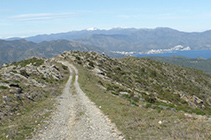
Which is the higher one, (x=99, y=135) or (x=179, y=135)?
(x=179, y=135)

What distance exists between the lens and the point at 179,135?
37.7 ft

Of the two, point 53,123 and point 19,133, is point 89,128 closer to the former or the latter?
point 53,123

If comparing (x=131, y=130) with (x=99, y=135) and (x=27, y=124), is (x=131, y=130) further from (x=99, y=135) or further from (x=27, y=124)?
(x=27, y=124)

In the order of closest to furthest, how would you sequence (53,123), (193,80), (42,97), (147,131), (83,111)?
(147,131)
(53,123)
(83,111)
(42,97)
(193,80)

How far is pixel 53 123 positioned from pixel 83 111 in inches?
195

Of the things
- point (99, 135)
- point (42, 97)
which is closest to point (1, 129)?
point (99, 135)

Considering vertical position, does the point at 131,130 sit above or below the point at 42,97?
above

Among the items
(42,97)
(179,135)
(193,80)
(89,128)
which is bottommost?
(193,80)

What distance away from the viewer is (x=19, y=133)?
44.8ft

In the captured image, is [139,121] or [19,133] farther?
[139,121]

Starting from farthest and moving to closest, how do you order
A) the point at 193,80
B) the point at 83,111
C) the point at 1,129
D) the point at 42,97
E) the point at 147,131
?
1. the point at 193,80
2. the point at 42,97
3. the point at 83,111
4. the point at 1,129
5. the point at 147,131

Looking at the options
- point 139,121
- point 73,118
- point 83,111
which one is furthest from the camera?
point 83,111

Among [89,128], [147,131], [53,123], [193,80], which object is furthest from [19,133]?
[193,80]

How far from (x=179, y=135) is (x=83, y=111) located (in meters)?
12.7
